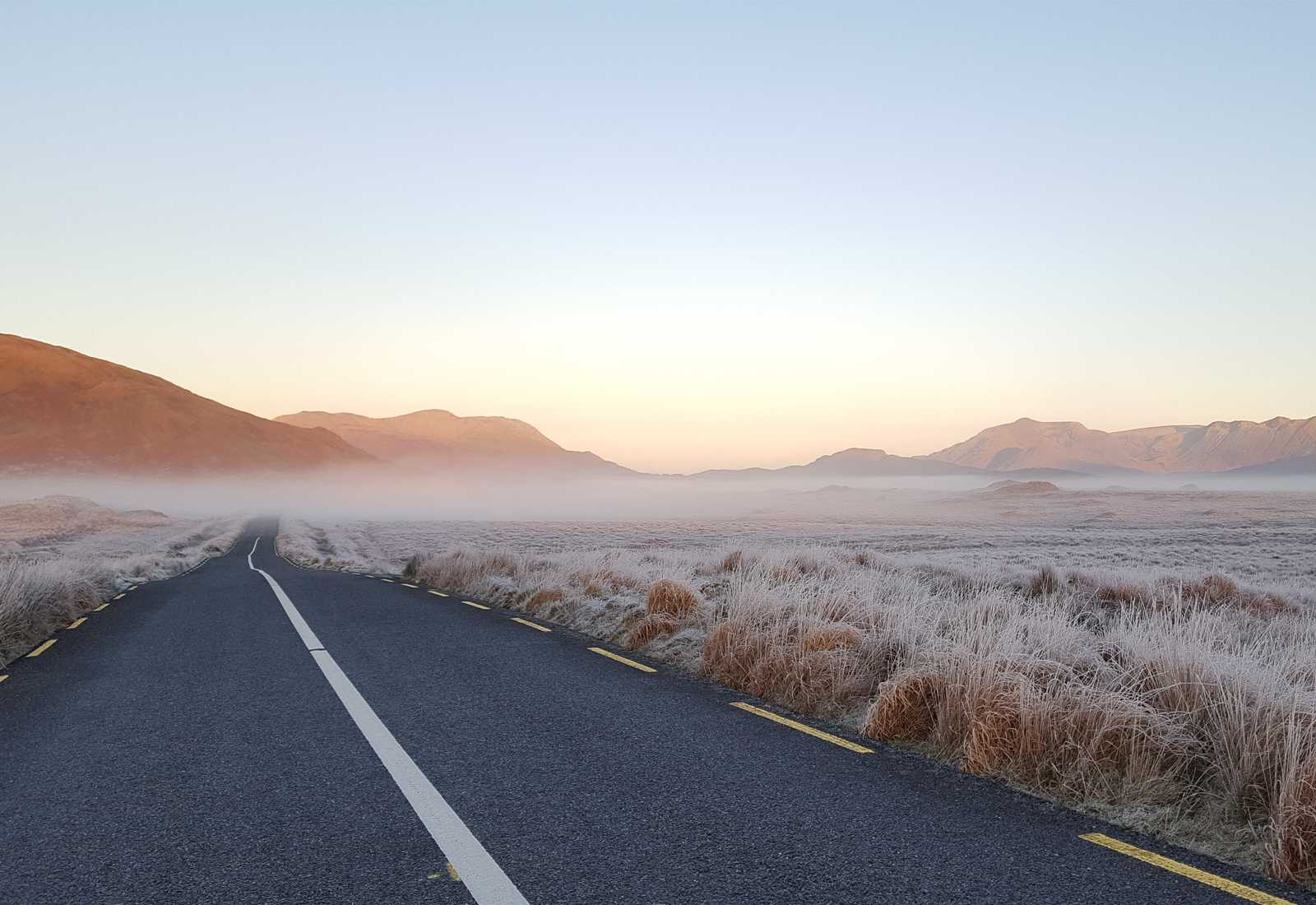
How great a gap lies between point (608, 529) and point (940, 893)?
6490cm

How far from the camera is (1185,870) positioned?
405 centimetres

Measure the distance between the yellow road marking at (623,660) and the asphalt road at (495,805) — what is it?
178 millimetres

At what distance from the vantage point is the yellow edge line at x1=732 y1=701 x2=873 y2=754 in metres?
6.12

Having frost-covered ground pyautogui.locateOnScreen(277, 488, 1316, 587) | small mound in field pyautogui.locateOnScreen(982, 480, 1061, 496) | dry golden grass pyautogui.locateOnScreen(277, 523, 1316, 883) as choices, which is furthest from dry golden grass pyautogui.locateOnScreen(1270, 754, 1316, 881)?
small mound in field pyautogui.locateOnScreen(982, 480, 1061, 496)

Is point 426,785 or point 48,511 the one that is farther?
A: point 48,511

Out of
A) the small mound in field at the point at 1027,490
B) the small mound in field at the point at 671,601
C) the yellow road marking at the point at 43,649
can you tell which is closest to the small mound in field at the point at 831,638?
the small mound in field at the point at 671,601

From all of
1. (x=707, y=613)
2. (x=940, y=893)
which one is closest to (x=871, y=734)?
(x=940, y=893)

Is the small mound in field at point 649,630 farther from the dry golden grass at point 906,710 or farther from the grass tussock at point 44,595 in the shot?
the grass tussock at point 44,595

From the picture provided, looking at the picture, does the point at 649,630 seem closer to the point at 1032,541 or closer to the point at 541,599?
the point at 541,599

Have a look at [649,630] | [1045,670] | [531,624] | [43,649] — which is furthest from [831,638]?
[43,649]

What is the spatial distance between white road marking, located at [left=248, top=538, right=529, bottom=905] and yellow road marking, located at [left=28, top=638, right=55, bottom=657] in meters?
5.50

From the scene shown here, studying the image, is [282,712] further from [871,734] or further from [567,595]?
[567,595]

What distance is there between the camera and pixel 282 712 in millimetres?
7281

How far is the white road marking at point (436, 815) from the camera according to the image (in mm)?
3768
